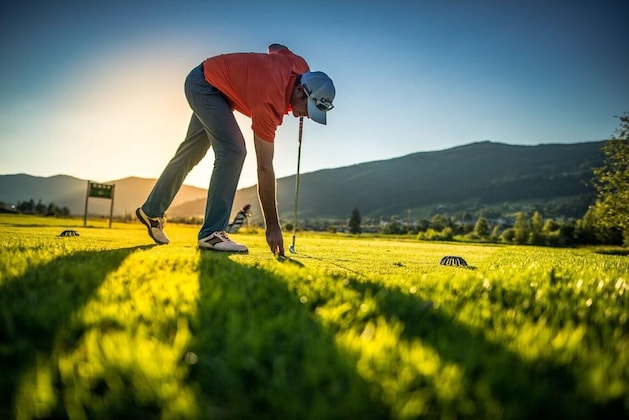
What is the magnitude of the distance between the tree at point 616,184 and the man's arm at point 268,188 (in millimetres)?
30501

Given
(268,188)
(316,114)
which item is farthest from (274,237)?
(316,114)

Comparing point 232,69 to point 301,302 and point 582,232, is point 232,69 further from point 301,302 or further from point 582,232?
point 582,232

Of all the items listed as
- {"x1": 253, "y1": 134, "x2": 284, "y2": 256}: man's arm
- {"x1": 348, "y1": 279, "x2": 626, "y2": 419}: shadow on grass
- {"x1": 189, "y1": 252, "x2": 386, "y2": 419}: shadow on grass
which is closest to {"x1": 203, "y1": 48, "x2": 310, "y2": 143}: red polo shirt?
{"x1": 253, "y1": 134, "x2": 284, "y2": 256}: man's arm

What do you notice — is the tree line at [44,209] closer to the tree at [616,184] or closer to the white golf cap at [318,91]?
the white golf cap at [318,91]

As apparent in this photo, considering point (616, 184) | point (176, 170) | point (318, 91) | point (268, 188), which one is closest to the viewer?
point (268, 188)

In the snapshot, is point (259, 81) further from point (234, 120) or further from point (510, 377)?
point (510, 377)

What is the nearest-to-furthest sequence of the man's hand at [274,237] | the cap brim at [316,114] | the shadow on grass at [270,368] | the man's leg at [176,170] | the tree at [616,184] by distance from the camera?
the shadow on grass at [270,368] → the man's hand at [274,237] → the cap brim at [316,114] → the man's leg at [176,170] → the tree at [616,184]

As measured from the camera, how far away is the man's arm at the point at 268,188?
452 cm

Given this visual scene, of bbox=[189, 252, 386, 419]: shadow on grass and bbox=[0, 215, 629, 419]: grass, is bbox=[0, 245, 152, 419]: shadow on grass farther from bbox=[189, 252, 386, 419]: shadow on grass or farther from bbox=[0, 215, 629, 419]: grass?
bbox=[189, 252, 386, 419]: shadow on grass

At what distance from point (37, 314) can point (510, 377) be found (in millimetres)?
2045

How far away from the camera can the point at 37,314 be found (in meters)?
1.82

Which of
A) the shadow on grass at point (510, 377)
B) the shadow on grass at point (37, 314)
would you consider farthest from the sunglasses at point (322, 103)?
the shadow on grass at point (510, 377)

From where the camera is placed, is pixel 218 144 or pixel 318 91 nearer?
pixel 318 91

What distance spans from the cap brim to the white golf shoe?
6.96 ft
